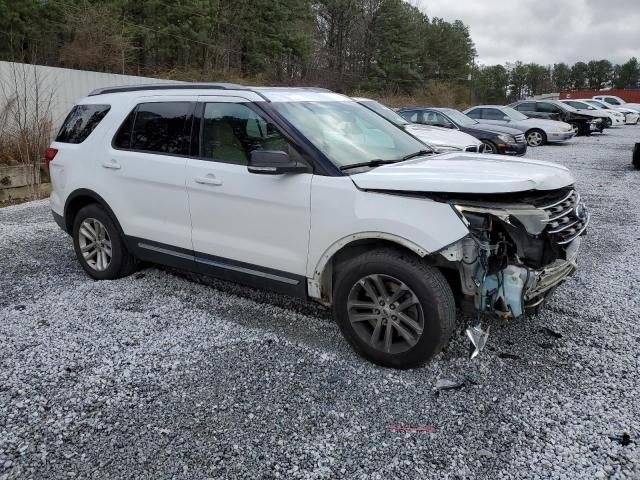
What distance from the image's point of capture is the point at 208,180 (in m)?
3.82

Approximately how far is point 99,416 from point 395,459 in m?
1.69

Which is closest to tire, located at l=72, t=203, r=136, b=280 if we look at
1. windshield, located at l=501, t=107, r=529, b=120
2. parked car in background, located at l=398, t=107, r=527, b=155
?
parked car in background, located at l=398, t=107, r=527, b=155

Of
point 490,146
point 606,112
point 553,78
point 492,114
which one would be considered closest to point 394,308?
point 490,146

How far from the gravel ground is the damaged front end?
0.51 metres

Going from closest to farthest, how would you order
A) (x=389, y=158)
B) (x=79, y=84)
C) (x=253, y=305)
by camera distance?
(x=389, y=158), (x=253, y=305), (x=79, y=84)

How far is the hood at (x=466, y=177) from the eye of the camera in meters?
2.88

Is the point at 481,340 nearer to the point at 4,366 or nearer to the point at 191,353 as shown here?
the point at 191,353

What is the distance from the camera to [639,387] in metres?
3.08

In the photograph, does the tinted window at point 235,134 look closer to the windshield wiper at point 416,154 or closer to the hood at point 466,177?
the hood at point 466,177

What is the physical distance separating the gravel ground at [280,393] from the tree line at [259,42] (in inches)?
375

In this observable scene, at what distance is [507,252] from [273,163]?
1.61 m

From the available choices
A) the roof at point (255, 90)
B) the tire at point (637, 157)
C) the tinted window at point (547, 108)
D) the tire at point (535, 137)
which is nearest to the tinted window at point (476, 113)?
the tire at point (535, 137)

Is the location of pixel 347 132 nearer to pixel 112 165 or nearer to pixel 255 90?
pixel 255 90

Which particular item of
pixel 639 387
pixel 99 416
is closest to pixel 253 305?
pixel 99 416
